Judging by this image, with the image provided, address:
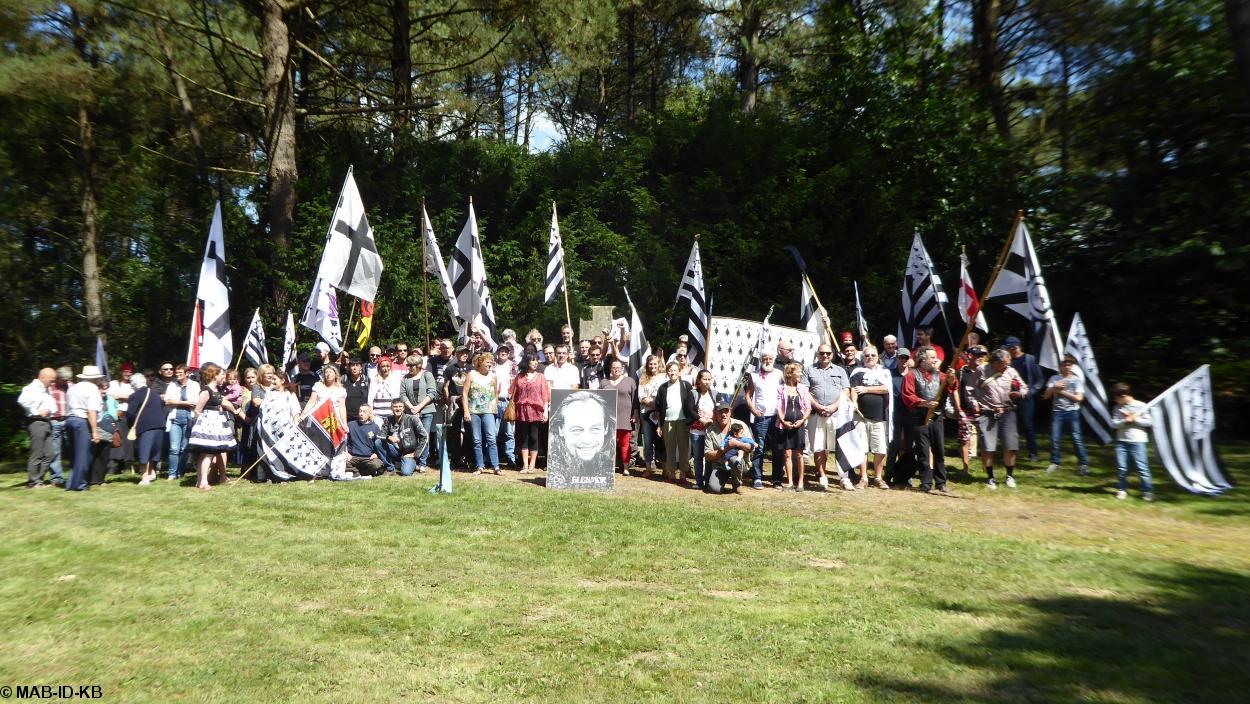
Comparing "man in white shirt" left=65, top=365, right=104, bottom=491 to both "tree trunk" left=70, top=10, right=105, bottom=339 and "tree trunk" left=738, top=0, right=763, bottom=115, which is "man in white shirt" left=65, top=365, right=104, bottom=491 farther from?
"tree trunk" left=738, top=0, right=763, bottom=115

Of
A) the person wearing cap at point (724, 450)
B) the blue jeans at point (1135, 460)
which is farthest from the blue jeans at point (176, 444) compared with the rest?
the blue jeans at point (1135, 460)

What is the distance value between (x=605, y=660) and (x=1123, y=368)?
1524 cm

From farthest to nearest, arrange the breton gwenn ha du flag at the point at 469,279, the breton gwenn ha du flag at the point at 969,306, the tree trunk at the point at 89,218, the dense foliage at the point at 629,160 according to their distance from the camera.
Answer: the tree trunk at the point at 89,218
the dense foliage at the point at 629,160
the breton gwenn ha du flag at the point at 469,279
the breton gwenn ha du flag at the point at 969,306

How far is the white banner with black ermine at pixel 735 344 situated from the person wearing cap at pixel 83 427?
8.42 meters

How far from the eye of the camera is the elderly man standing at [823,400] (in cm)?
1197

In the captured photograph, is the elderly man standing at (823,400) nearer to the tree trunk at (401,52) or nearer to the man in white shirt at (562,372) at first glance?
the man in white shirt at (562,372)

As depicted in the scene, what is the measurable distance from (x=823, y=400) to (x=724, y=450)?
1536 mm

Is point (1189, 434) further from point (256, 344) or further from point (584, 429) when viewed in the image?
point (256, 344)

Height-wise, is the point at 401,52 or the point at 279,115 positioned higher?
the point at 401,52

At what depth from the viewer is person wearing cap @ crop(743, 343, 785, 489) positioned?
1193cm

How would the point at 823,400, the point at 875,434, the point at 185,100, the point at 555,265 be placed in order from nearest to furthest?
the point at 823,400
the point at 875,434
the point at 555,265
the point at 185,100

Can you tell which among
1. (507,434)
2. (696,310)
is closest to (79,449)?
(507,434)

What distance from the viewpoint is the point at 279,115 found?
19.0 meters

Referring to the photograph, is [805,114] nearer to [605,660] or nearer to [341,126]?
[341,126]
